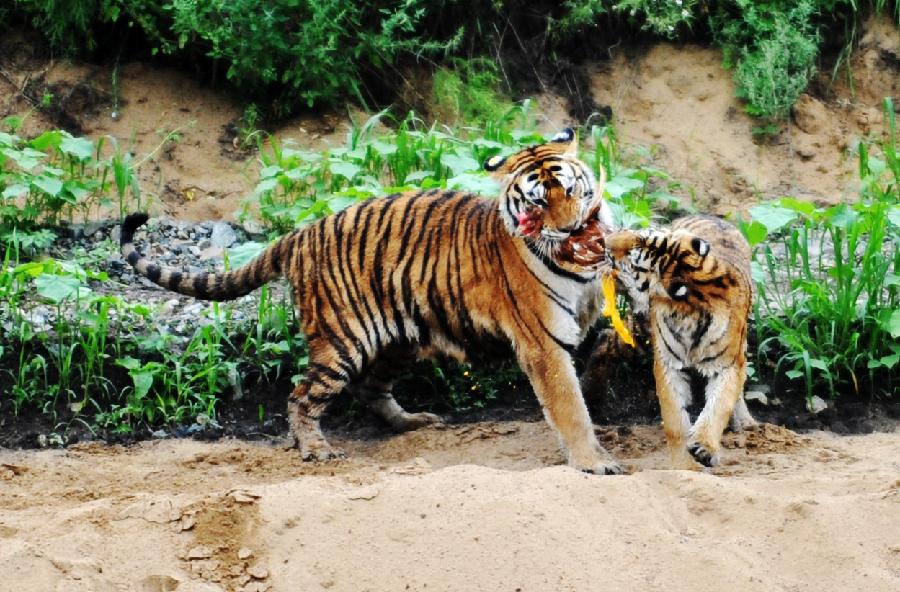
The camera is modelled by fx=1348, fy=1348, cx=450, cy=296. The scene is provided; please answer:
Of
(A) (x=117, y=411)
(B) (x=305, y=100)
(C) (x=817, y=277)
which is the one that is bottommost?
(A) (x=117, y=411)

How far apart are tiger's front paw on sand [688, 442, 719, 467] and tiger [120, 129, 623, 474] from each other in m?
0.41

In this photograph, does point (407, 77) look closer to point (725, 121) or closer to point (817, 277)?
point (725, 121)

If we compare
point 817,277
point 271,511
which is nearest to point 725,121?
point 817,277

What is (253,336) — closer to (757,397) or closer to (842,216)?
(757,397)

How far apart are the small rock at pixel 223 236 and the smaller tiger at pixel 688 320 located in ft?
10.0

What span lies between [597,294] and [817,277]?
170 cm

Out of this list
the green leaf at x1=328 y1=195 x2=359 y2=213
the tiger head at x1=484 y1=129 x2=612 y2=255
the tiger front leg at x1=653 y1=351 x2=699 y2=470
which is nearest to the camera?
the tiger front leg at x1=653 y1=351 x2=699 y2=470

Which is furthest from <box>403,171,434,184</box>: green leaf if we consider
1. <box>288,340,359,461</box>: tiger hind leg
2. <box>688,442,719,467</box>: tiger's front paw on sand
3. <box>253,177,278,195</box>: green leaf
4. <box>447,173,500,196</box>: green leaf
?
<box>688,442,719,467</box>: tiger's front paw on sand

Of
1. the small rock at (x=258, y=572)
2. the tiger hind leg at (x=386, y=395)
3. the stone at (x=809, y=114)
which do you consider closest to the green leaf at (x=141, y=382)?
the tiger hind leg at (x=386, y=395)

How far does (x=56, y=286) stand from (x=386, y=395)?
154 cm

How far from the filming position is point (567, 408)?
5449 millimetres

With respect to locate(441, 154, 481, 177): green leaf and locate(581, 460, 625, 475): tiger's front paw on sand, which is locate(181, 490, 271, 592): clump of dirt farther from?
locate(441, 154, 481, 177): green leaf

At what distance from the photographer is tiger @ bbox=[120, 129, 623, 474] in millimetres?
5520

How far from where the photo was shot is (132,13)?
8578 millimetres
